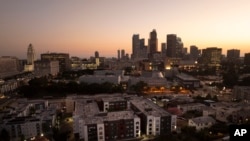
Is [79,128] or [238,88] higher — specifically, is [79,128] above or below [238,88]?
below

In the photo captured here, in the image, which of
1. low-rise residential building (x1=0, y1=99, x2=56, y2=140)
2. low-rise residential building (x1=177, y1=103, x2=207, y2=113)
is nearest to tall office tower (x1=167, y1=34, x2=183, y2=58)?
low-rise residential building (x1=177, y1=103, x2=207, y2=113)

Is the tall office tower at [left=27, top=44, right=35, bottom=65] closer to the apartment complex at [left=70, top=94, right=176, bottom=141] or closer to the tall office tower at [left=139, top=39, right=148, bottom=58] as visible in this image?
the tall office tower at [left=139, top=39, right=148, bottom=58]

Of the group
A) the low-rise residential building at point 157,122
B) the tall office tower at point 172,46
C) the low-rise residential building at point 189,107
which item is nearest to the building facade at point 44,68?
the low-rise residential building at point 189,107

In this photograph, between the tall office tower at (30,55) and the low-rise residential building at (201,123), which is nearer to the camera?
the low-rise residential building at (201,123)

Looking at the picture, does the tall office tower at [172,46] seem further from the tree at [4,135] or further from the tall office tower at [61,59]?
the tree at [4,135]

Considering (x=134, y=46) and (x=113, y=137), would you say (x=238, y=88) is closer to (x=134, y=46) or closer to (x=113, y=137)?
(x=113, y=137)

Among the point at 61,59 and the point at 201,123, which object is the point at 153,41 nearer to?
the point at 61,59

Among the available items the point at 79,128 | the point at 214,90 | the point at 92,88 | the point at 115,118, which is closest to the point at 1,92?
the point at 92,88

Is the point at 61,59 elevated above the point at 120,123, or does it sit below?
above

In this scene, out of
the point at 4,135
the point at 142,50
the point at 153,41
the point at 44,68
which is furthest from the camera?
the point at 142,50

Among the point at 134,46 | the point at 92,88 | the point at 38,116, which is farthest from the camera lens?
the point at 134,46

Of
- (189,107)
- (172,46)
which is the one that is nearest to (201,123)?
(189,107)
